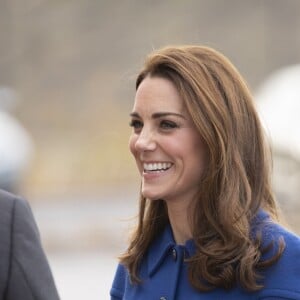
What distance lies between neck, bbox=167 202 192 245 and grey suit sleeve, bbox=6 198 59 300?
34 cm

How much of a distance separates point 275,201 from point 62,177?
14598mm

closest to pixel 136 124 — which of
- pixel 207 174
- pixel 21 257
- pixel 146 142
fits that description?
pixel 146 142

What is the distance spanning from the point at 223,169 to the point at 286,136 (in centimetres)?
1039

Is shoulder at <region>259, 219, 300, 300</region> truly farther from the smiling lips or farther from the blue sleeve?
the blue sleeve

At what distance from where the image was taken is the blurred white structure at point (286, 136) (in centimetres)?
1196

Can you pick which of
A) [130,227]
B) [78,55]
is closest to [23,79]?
[78,55]

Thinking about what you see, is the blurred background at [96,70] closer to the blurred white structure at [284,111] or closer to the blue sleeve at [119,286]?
the blurred white structure at [284,111]

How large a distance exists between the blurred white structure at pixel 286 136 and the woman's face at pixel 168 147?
27.3 ft

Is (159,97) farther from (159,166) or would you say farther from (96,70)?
(96,70)

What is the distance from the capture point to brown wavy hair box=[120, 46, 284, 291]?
104 inches

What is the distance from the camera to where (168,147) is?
2.73 m

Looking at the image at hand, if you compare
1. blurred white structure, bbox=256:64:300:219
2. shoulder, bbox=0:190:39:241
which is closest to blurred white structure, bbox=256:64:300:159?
blurred white structure, bbox=256:64:300:219

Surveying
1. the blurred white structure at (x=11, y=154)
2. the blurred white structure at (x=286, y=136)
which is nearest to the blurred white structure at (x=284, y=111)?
the blurred white structure at (x=286, y=136)

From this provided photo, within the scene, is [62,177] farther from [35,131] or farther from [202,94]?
[202,94]
